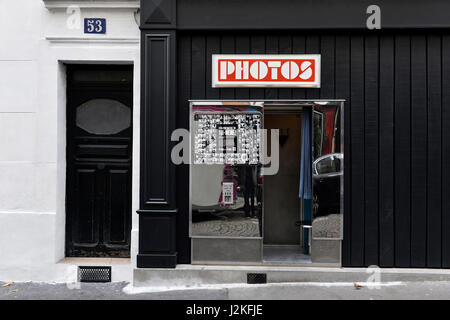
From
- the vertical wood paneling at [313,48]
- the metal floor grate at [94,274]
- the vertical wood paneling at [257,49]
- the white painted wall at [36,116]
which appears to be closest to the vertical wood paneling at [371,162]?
the vertical wood paneling at [313,48]

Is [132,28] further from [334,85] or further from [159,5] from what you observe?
[334,85]

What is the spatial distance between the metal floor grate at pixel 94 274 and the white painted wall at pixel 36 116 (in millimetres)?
180

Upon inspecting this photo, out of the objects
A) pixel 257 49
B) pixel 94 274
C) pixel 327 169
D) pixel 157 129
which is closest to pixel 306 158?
pixel 327 169

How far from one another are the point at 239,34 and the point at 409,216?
12.0ft

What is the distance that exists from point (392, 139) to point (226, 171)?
Result: 248 cm

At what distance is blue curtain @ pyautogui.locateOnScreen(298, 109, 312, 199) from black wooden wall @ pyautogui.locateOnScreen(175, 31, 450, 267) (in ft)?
1.22

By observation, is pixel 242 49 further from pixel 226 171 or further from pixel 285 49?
pixel 226 171

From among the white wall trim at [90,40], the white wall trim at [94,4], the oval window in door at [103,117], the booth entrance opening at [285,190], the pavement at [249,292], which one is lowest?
the pavement at [249,292]

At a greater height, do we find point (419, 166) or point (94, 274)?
point (419, 166)

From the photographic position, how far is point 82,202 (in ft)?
22.1

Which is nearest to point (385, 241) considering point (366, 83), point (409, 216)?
point (409, 216)

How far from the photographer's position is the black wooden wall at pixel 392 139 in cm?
610

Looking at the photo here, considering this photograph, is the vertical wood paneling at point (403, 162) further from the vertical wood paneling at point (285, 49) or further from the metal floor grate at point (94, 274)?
the metal floor grate at point (94, 274)

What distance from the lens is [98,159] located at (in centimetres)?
670
